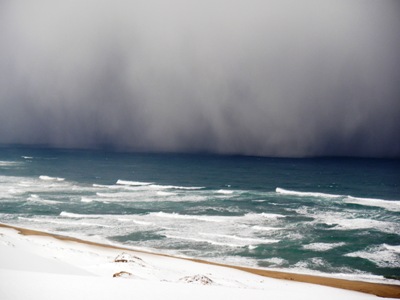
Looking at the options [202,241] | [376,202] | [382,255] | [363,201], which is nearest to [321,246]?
[382,255]

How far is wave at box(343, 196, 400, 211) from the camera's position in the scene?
44938mm

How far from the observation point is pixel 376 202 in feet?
159

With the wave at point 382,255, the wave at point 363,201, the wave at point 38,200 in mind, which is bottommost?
the wave at point 38,200

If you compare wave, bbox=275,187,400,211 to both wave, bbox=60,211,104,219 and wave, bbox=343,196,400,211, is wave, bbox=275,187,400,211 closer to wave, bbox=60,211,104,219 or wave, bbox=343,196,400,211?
wave, bbox=343,196,400,211

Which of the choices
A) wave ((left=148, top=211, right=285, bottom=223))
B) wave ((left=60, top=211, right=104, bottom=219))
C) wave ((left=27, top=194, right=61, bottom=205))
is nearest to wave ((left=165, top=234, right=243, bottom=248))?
wave ((left=148, top=211, right=285, bottom=223))

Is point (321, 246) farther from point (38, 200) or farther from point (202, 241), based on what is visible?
point (38, 200)

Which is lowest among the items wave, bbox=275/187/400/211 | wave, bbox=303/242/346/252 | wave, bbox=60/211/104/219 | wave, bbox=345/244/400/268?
wave, bbox=60/211/104/219

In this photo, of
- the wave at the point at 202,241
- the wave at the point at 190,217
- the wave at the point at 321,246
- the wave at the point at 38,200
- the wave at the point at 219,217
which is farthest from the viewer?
the wave at the point at 38,200

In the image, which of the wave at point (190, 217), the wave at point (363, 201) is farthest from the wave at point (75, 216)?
the wave at point (363, 201)

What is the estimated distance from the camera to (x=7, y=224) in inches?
1281

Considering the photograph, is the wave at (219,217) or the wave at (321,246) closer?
the wave at (321,246)

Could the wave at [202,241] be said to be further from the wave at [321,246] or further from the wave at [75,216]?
the wave at [75,216]

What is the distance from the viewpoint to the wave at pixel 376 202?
4494 centimetres

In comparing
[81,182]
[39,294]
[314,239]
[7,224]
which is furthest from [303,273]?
[81,182]
